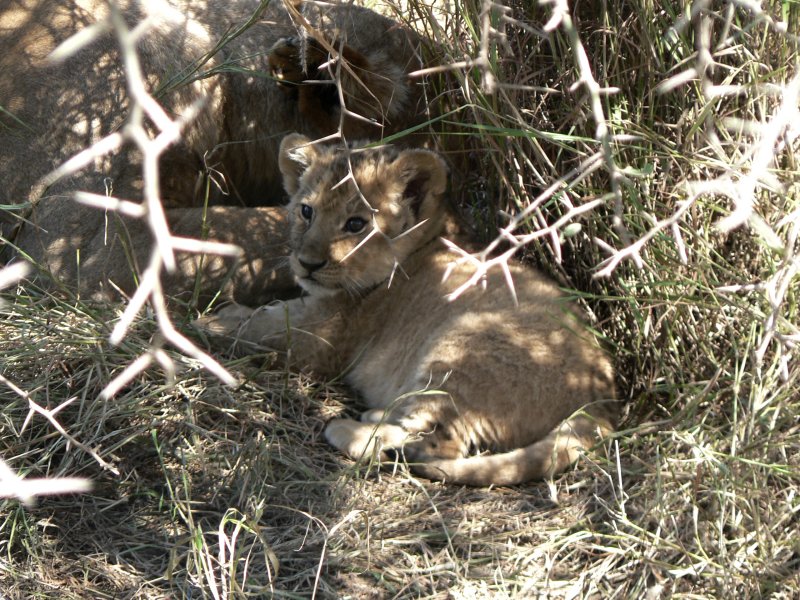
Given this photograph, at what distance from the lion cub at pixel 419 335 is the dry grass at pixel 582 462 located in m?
0.10

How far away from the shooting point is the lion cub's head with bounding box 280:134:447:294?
129 inches

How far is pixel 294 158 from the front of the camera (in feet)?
11.3

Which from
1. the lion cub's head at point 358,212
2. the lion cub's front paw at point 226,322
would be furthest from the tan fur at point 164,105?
the lion cub's head at point 358,212

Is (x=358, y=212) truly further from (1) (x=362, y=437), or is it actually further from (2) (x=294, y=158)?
(1) (x=362, y=437)

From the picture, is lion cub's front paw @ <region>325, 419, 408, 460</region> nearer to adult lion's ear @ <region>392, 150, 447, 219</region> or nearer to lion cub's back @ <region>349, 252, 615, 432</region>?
lion cub's back @ <region>349, 252, 615, 432</region>

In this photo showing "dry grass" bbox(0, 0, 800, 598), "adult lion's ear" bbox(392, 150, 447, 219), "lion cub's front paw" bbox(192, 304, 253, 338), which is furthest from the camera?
"lion cub's front paw" bbox(192, 304, 253, 338)

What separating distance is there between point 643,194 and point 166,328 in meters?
2.26

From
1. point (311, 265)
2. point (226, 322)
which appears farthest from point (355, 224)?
point (226, 322)

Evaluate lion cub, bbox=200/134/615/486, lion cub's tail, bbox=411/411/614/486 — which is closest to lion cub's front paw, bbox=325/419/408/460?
lion cub, bbox=200/134/615/486

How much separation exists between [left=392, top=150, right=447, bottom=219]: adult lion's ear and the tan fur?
1.39 ft

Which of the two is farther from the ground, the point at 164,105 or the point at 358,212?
the point at 164,105

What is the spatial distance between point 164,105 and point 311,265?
3.53 ft

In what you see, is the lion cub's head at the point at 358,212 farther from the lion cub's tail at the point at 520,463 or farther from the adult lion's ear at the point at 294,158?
the lion cub's tail at the point at 520,463

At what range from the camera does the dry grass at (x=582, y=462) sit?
7.93ft
